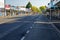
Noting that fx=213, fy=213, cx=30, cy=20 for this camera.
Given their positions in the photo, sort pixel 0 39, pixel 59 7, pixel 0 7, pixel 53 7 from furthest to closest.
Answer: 1. pixel 0 7
2. pixel 53 7
3. pixel 59 7
4. pixel 0 39

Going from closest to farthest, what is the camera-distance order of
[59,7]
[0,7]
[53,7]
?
1. [59,7]
2. [53,7]
3. [0,7]

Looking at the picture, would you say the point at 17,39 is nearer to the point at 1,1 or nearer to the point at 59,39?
the point at 59,39

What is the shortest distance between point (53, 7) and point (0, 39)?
74568mm

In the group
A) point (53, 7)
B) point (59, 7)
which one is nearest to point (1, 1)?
point (53, 7)

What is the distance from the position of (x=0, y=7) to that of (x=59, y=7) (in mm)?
42043

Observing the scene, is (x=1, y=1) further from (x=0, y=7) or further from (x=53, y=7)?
(x=53, y=7)

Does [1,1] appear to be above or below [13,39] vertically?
above

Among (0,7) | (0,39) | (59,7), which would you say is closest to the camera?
(0,39)

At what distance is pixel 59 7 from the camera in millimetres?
79312

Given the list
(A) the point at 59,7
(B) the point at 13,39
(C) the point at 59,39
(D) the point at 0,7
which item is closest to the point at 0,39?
(B) the point at 13,39

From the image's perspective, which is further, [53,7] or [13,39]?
[53,7]

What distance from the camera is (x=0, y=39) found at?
1379cm

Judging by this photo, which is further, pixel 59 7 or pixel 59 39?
pixel 59 7

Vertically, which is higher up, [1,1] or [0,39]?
[1,1]
